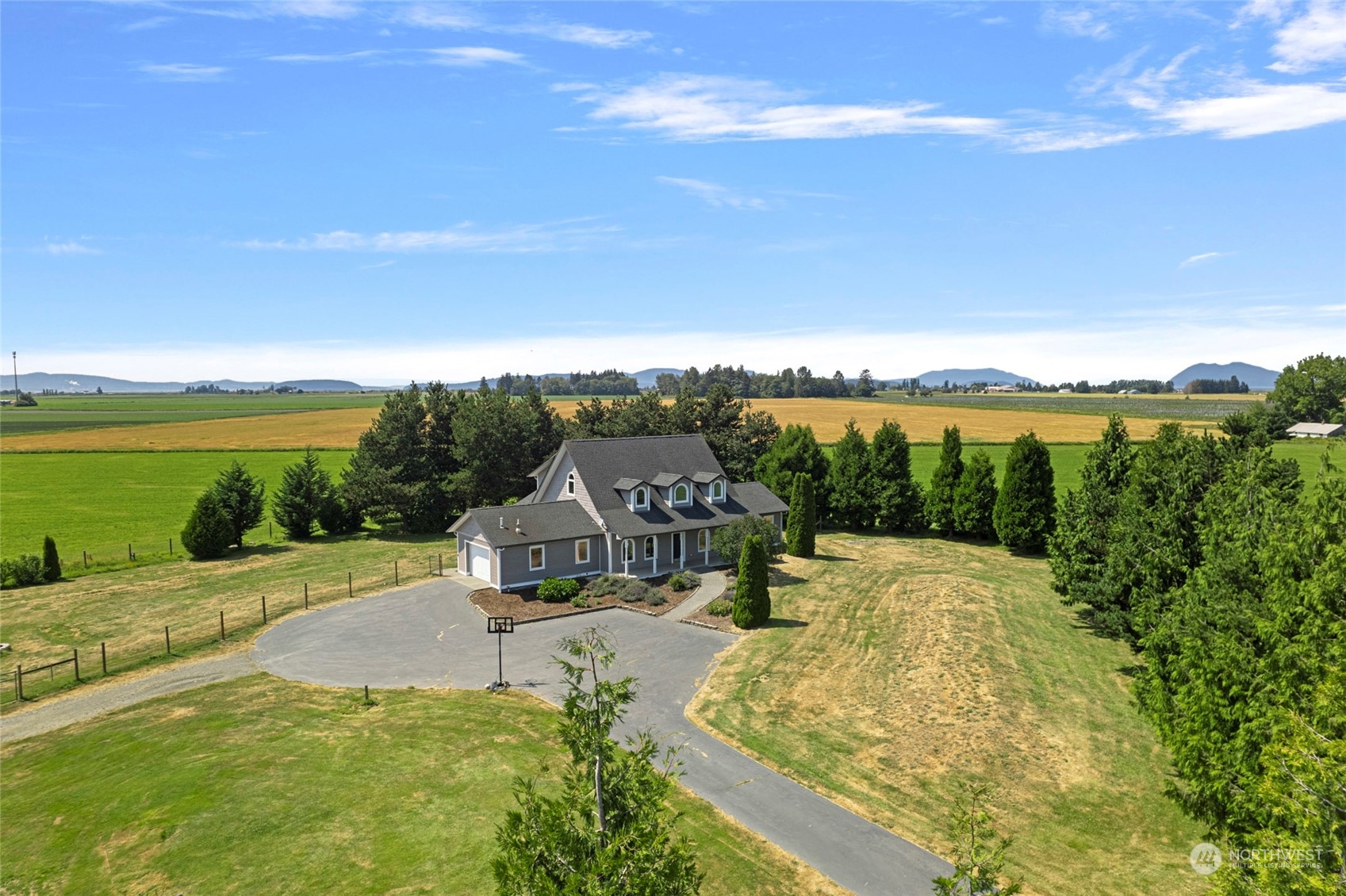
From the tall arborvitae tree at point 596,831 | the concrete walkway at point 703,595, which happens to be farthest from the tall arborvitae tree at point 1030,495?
the tall arborvitae tree at point 596,831

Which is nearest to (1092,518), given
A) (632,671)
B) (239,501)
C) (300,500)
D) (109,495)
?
(632,671)

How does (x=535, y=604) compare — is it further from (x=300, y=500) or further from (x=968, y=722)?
(x=300, y=500)

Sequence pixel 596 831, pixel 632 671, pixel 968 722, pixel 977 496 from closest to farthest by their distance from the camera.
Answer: pixel 596 831, pixel 968 722, pixel 632 671, pixel 977 496

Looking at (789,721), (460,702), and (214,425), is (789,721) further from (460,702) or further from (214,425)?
(214,425)

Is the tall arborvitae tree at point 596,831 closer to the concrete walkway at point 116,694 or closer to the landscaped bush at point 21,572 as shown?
the concrete walkway at point 116,694

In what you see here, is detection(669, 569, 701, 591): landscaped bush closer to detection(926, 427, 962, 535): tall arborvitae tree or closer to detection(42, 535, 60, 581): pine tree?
detection(926, 427, 962, 535): tall arborvitae tree

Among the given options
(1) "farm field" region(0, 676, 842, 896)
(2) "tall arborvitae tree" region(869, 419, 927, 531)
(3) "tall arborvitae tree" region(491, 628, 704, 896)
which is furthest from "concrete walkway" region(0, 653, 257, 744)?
(2) "tall arborvitae tree" region(869, 419, 927, 531)

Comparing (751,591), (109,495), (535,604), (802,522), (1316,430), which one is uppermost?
(1316,430)
